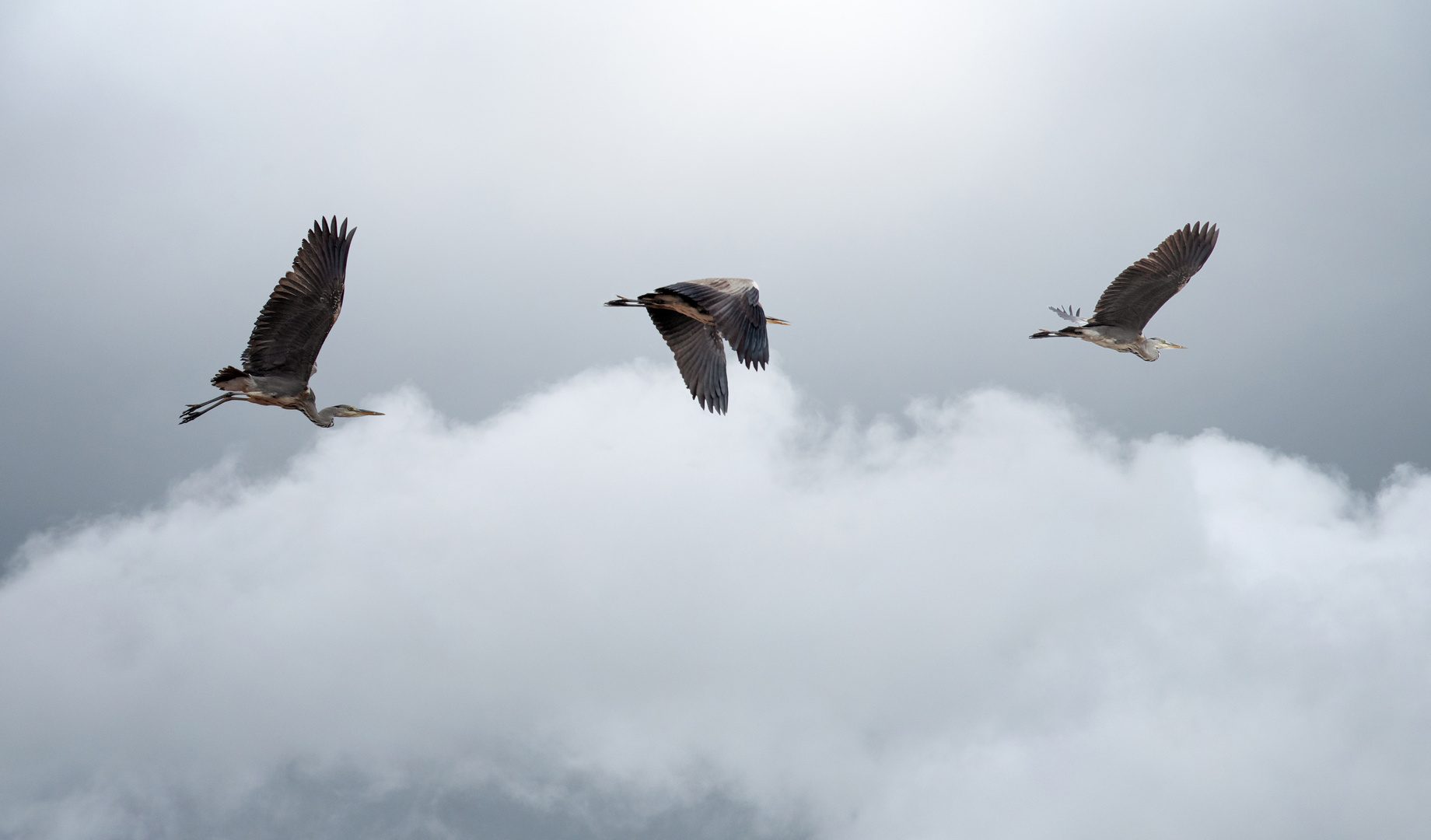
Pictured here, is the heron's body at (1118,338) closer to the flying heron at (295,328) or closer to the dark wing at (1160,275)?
the dark wing at (1160,275)

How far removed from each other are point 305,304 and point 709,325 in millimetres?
7429

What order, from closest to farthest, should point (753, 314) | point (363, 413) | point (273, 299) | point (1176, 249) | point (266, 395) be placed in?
point (753, 314)
point (273, 299)
point (266, 395)
point (363, 413)
point (1176, 249)

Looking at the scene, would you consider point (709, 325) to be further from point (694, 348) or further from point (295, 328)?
point (295, 328)

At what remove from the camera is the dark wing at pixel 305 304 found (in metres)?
22.0

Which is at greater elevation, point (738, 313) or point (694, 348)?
point (694, 348)

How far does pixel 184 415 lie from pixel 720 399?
9.70 metres

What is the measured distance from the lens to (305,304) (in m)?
22.3

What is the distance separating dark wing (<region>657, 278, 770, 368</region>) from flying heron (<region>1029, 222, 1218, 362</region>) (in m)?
11.4

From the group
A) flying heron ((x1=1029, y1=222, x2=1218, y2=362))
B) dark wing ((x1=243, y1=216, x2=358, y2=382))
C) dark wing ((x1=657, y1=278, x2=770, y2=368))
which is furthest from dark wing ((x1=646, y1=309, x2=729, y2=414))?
flying heron ((x1=1029, y1=222, x2=1218, y2=362))

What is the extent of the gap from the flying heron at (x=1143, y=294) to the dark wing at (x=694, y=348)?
8991 mm

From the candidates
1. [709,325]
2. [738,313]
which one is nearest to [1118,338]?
[709,325]

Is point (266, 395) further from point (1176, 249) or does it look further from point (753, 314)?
point (1176, 249)

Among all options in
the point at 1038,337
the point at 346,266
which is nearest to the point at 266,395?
the point at 346,266

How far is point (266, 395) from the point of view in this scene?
2352 centimetres
